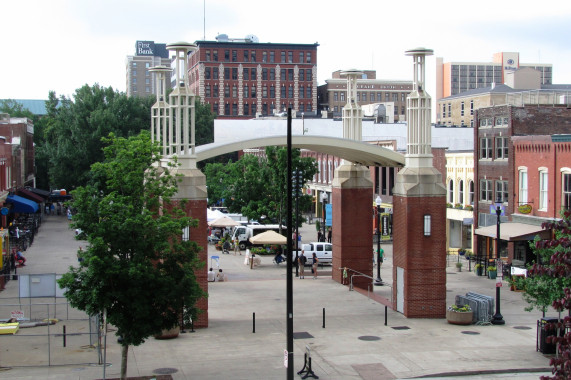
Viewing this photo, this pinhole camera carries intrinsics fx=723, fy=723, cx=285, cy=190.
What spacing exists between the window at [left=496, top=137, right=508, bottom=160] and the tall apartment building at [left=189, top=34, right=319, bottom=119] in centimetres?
8348

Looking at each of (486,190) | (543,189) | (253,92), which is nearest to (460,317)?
(543,189)

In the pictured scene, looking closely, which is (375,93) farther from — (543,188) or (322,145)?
(322,145)

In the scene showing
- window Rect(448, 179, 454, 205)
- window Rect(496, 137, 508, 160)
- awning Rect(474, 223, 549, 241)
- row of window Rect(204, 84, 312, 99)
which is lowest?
awning Rect(474, 223, 549, 241)

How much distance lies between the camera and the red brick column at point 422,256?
25828mm

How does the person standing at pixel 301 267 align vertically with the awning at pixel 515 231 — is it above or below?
below

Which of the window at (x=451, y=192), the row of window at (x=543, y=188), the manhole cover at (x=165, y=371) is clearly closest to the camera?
the manhole cover at (x=165, y=371)

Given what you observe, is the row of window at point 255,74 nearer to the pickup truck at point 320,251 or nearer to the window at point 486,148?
the window at point 486,148

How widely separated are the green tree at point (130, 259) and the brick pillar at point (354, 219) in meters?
15.5

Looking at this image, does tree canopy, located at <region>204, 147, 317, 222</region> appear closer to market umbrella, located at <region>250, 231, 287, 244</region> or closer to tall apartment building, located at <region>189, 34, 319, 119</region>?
market umbrella, located at <region>250, 231, 287, 244</region>

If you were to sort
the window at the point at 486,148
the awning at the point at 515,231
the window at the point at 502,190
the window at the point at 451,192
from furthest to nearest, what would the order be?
the window at the point at 451,192, the window at the point at 486,148, the window at the point at 502,190, the awning at the point at 515,231

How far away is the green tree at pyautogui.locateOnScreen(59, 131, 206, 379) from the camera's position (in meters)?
16.5

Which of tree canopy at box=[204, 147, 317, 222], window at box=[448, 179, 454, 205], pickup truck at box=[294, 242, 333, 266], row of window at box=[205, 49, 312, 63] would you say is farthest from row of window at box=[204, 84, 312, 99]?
pickup truck at box=[294, 242, 333, 266]

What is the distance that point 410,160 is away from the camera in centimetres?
2630

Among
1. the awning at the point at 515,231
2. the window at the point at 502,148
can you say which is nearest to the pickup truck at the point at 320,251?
the awning at the point at 515,231
